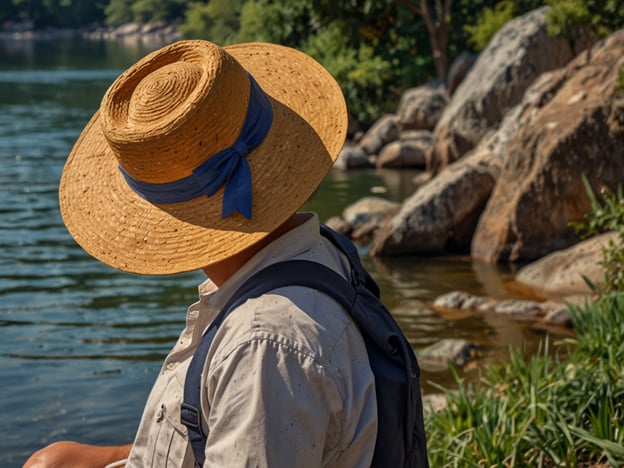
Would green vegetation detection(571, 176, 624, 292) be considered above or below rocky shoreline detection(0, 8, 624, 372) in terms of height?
above

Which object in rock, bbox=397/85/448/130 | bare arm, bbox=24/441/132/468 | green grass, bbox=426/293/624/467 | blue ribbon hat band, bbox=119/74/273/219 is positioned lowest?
rock, bbox=397/85/448/130

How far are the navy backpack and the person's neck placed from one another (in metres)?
0.08

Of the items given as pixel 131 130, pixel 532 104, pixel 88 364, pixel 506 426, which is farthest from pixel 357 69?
pixel 131 130

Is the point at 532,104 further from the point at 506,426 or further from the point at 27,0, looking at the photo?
the point at 27,0

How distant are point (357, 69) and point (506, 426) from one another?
2040 centimetres

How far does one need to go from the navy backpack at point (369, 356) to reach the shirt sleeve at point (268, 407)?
0.09 meters

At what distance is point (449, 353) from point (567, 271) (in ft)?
7.01

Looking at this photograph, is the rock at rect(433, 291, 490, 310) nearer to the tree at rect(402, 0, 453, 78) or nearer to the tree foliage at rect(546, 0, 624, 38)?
the tree foliage at rect(546, 0, 624, 38)

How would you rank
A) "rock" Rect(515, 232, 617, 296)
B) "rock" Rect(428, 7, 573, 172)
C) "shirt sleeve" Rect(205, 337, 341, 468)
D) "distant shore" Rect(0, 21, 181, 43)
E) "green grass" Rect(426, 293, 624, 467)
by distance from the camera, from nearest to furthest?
"shirt sleeve" Rect(205, 337, 341, 468)
"green grass" Rect(426, 293, 624, 467)
"rock" Rect(515, 232, 617, 296)
"rock" Rect(428, 7, 573, 172)
"distant shore" Rect(0, 21, 181, 43)

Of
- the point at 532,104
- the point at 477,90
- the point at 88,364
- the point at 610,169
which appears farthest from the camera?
the point at 477,90

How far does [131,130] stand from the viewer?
2.29 metres

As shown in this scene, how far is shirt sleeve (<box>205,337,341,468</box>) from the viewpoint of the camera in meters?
1.95

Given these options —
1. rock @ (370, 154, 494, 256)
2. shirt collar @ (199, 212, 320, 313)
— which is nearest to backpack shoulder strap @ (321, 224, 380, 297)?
shirt collar @ (199, 212, 320, 313)

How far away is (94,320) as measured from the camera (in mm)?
9398
